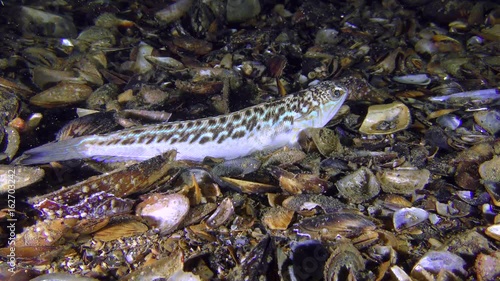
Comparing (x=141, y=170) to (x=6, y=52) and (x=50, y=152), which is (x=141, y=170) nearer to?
(x=50, y=152)

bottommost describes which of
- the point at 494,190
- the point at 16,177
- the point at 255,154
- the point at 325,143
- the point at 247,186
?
the point at 255,154

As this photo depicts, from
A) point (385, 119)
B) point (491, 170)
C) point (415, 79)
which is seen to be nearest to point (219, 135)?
point (385, 119)

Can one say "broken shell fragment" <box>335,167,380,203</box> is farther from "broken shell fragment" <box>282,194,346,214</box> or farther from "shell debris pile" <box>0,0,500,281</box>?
"broken shell fragment" <box>282,194,346,214</box>

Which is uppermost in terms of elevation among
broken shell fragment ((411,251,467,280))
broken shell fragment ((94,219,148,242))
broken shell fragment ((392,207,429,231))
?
broken shell fragment ((94,219,148,242))

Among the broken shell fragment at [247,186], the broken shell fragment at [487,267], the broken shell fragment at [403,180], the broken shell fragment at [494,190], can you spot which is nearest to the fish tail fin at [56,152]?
the broken shell fragment at [247,186]

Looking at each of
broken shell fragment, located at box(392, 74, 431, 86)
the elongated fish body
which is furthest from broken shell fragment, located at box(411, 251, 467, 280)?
broken shell fragment, located at box(392, 74, 431, 86)

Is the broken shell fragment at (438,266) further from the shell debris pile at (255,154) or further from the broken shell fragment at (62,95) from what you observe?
the broken shell fragment at (62,95)

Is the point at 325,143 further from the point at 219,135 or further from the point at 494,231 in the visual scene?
the point at 494,231
